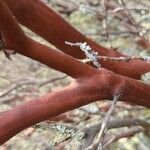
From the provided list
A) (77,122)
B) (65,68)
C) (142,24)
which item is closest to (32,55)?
(65,68)

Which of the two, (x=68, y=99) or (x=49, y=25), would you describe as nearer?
(x=68, y=99)

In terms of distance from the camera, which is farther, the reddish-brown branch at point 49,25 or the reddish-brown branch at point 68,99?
the reddish-brown branch at point 49,25

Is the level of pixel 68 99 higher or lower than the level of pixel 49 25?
lower

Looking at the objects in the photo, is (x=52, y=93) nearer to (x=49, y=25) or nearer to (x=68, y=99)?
(x=68, y=99)

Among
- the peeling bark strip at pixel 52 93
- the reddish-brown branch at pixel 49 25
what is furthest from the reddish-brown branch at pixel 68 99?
the reddish-brown branch at pixel 49 25

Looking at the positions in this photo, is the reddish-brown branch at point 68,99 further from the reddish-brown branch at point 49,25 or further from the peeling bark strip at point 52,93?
the reddish-brown branch at point 49,25

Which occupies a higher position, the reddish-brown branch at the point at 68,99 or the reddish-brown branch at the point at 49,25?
the reddish-brown branch at the point at 49,25

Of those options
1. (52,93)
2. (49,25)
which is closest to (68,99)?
(52,93)

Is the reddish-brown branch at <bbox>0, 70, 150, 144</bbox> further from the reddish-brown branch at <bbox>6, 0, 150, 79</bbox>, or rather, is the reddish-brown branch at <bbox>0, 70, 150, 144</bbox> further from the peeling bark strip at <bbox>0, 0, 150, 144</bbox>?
the reddish-brown branch at <bbox>6, 0, 150, 79</bbox>
